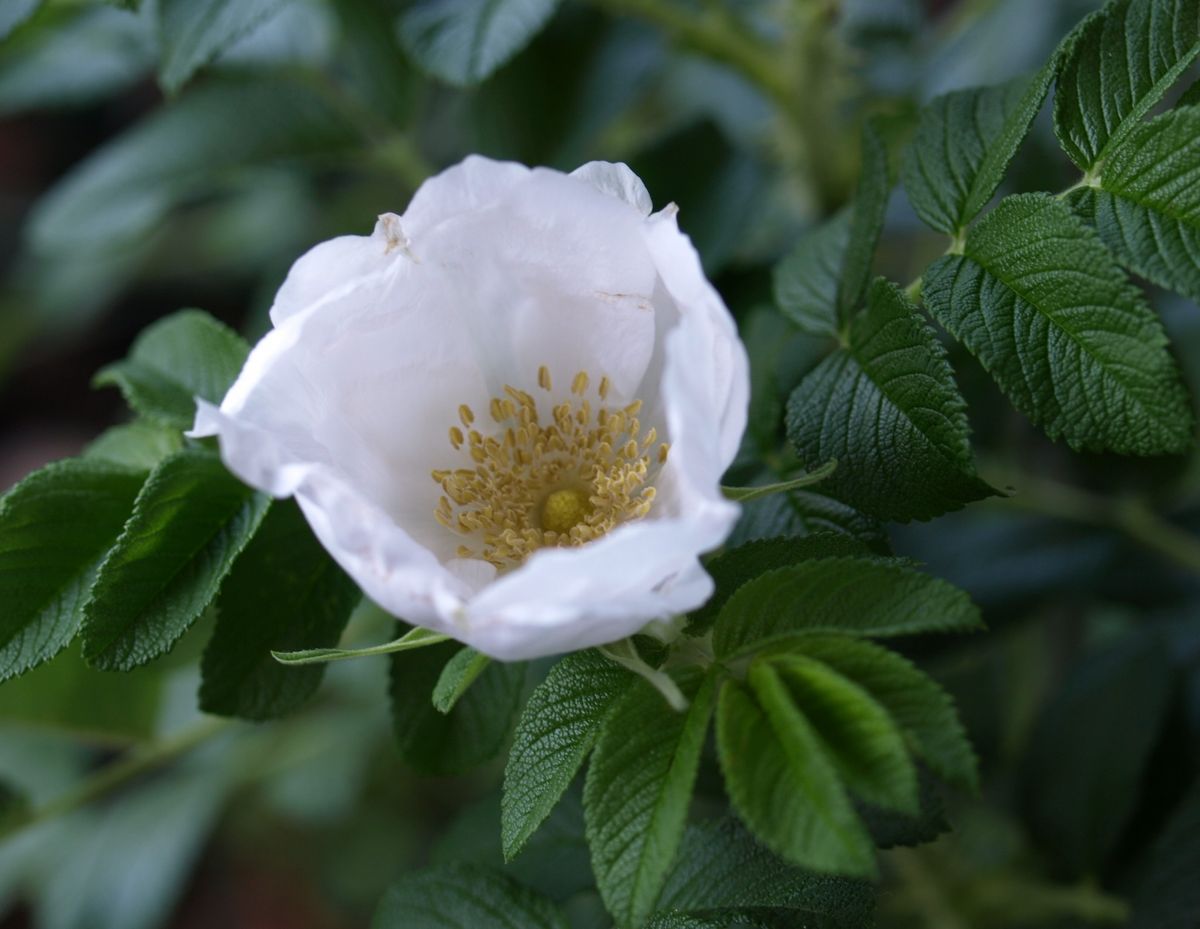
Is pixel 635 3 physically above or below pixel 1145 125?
below

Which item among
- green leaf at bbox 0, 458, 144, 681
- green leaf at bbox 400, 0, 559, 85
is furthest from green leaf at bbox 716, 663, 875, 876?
green leaf at bbox 400, 0, 559, 85

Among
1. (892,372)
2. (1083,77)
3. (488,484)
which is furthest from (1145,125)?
(488,484)

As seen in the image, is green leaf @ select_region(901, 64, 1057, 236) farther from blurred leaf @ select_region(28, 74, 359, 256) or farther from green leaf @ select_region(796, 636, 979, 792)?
blurred leaf @ select_region(28, 74, 359, 256)

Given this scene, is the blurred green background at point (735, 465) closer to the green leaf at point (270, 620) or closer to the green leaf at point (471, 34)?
the green leaf at point (471, 34)

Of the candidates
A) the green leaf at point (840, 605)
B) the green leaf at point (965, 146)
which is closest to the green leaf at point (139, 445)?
the green leaf at point (840, 605)

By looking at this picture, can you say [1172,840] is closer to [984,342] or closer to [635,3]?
[984,342]

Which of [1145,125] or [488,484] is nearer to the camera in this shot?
[1145,125]

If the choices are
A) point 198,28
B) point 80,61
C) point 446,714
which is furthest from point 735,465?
point 80,61
